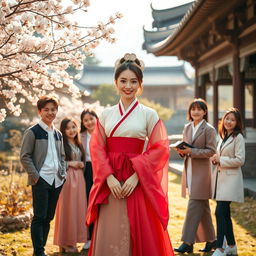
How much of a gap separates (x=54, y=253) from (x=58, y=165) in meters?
1.21

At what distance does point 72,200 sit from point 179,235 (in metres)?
1.71

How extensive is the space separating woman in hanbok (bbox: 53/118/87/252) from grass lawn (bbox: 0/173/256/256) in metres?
0.20

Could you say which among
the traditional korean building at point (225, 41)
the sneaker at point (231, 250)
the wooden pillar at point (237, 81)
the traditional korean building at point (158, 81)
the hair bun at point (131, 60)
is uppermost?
the traditional korean building at point (158, 81)

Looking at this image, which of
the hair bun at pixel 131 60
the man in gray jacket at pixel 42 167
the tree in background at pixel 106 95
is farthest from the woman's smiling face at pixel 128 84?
the tree in background at pixel 106 95

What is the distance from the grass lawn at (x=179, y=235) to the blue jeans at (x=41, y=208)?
56 centimetres

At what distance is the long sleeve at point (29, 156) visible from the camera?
4277mm

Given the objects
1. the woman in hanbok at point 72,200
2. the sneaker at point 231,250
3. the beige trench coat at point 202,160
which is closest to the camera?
the sneaker at point 231,250

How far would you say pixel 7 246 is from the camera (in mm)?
5266

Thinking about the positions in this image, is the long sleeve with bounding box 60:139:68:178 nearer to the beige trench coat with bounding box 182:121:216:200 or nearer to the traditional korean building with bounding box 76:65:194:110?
the beige trench coat with bounding box 182:121:216:200

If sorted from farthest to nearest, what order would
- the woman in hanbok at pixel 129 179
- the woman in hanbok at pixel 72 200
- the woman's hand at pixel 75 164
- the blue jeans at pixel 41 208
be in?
the woman's hand at pixel 75 164 < the woman in hanbok at pixel 72 200 < the blue jeans at pixel 41 208 < the woman in hanbok at pixel 129 179

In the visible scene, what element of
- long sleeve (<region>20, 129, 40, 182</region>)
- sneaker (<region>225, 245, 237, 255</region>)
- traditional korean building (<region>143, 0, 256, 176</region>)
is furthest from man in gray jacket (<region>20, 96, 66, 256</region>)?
traditional korean building (<region>143, 0, 256, 176</region>)

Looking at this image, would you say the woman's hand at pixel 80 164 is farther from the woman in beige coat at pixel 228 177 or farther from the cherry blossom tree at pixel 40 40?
the woman in beige coat at pixel 228 177

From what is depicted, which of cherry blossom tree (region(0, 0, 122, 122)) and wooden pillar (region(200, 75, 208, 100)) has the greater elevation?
wooden pillar (region(200, 75, 208, 100))

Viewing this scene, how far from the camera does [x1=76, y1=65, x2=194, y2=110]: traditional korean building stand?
3862cm
